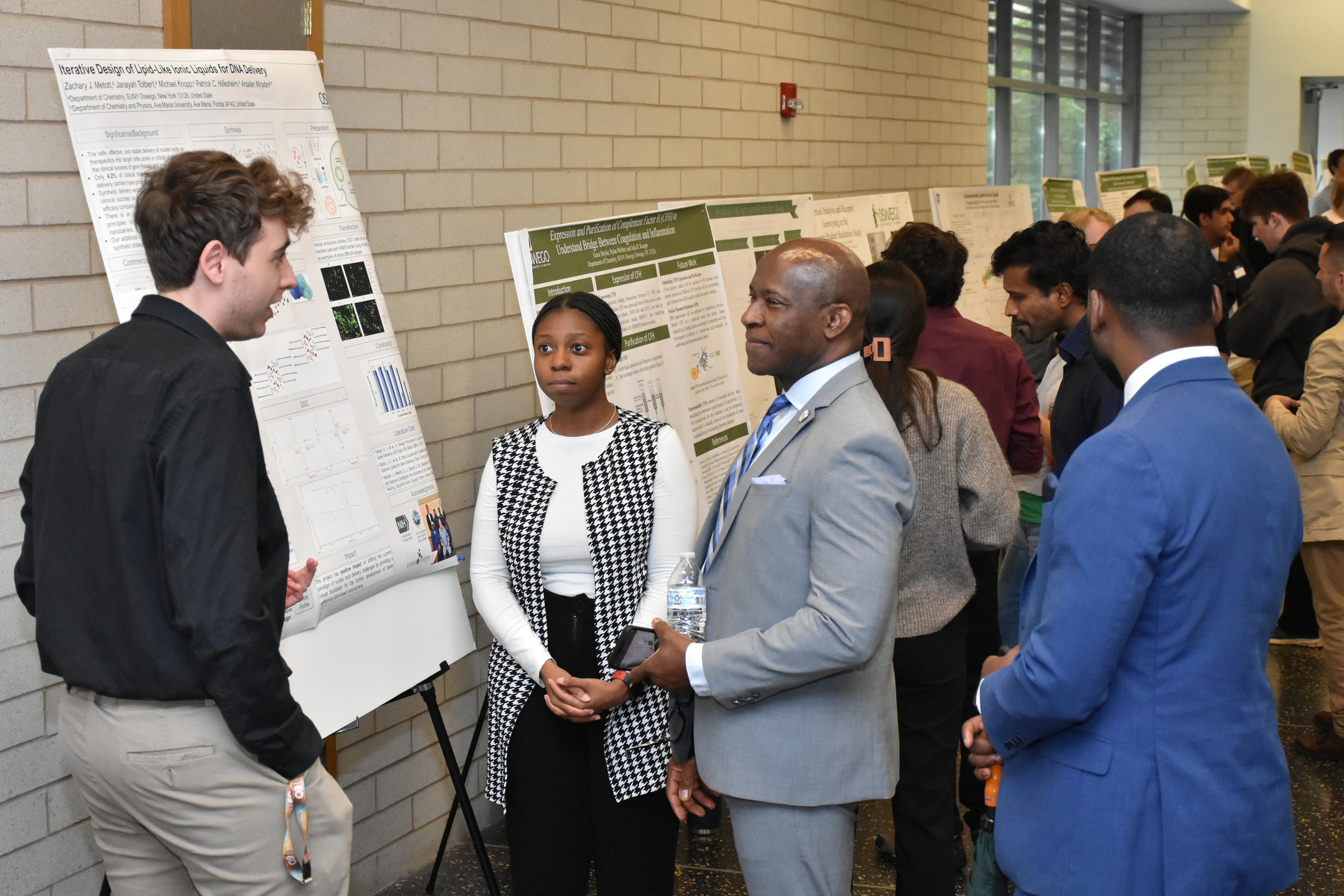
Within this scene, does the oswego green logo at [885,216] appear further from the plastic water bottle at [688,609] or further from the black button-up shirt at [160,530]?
the black button-up shirt at [160,530]

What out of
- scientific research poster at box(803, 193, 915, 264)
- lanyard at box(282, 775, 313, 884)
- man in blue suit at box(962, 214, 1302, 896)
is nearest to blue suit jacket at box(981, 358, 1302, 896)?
man in blue suit at box(962, 214, 1302, 896)

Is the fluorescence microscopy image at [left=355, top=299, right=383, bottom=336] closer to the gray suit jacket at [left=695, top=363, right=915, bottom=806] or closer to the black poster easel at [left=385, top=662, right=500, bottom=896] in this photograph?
the black poster easel at [left=385, top=662, right=500, bottom=896]

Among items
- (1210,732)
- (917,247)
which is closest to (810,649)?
(1210,732)

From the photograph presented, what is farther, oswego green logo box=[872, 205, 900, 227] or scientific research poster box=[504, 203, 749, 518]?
oswego green logo box=[872, 205, 900, 227]

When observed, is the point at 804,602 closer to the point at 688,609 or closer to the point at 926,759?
the point at 688,609

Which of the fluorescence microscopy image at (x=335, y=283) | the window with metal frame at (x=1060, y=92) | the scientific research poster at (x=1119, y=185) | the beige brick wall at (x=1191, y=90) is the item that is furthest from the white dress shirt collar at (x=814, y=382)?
the beige brick wall at (x=1191, y=90)

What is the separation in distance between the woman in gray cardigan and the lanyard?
142 cm

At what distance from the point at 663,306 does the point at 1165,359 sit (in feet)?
7.06

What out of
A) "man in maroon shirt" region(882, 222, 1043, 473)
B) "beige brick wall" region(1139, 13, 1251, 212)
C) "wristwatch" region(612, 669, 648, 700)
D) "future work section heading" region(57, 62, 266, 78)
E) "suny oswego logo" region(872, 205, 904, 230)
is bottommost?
"wristwatch" region(612, 669, 648, 700)

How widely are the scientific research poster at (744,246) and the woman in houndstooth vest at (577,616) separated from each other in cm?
143

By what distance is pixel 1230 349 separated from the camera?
17.0ft

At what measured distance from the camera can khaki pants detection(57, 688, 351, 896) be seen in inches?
66.0

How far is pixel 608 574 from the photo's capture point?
8.49ft

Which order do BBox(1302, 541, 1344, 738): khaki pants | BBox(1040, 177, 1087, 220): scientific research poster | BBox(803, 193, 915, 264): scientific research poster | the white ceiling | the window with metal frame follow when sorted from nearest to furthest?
BBox(1302, 541, 1344, 738): khaki pants → BBox(803, 193, 915, 264): scientific research poster → BBox(1040, 177, 1087, 220): scientific research poster → the window with metal frame → the white ceiling
